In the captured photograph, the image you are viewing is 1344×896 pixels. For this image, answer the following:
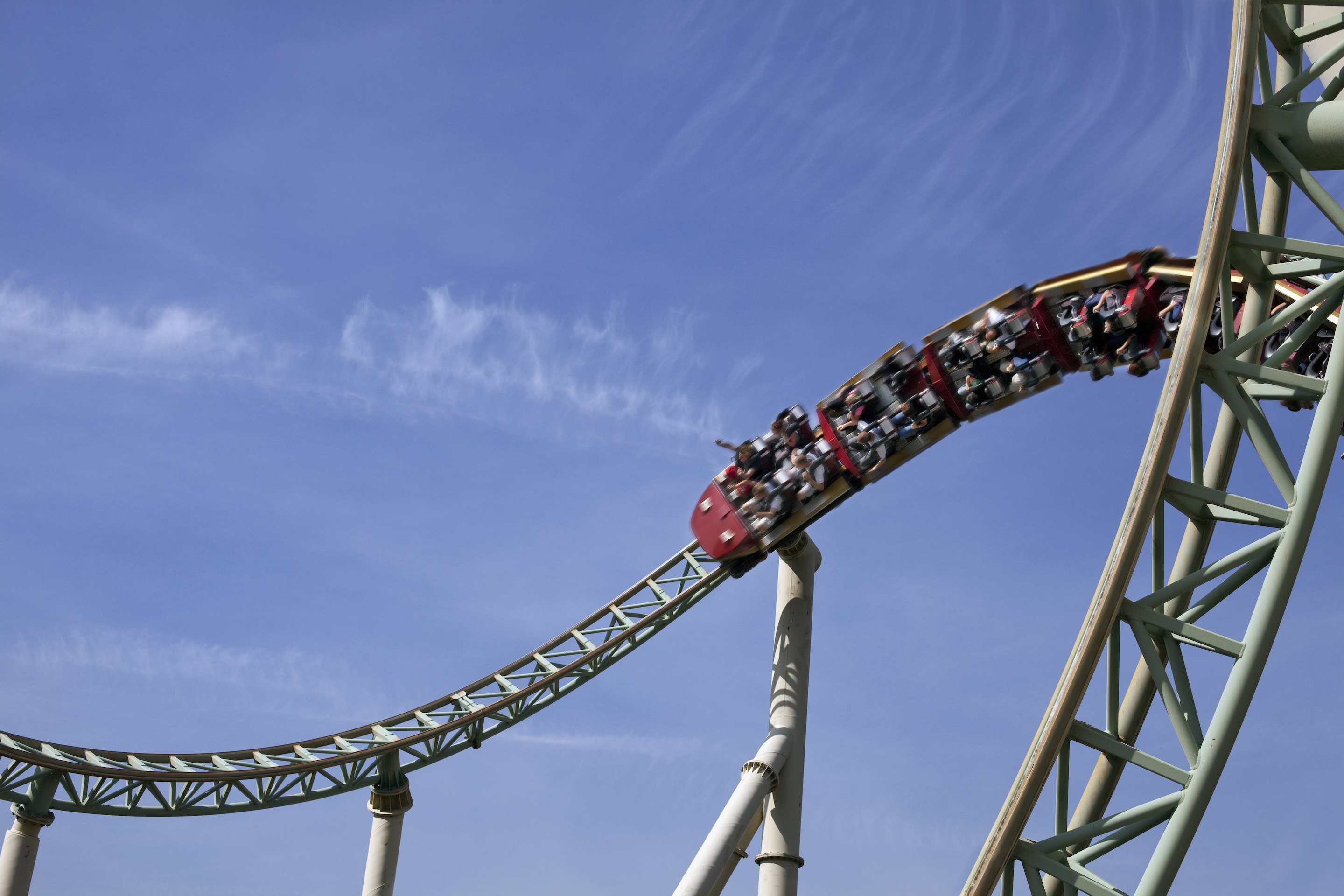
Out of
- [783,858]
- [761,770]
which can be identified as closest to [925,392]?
[761,770]

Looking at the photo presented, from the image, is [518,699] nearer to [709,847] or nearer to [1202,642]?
[709,847]

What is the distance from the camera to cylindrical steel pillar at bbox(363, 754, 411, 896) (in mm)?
12266

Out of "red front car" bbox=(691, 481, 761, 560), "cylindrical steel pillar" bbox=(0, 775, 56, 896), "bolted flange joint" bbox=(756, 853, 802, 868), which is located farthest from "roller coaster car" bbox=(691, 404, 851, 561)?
"cylindrical steel pillar" bbox=(0, 775, 56, 896)

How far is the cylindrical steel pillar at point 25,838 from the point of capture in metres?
11.3

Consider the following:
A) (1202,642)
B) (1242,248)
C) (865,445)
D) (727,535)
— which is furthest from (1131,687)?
(727,535)

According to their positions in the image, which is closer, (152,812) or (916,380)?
(916,380)

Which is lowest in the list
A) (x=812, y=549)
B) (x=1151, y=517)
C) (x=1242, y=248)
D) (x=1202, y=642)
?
(x=1202, y=642)

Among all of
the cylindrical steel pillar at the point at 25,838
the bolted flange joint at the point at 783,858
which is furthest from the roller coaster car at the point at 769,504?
the cylindrical steel pillar at the point at 25,838

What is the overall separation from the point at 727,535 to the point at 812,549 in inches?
34.5

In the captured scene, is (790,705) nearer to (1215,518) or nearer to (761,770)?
(761,770)

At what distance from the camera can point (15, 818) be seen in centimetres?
1155

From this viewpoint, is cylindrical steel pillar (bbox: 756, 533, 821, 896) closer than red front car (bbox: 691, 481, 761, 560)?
Yes

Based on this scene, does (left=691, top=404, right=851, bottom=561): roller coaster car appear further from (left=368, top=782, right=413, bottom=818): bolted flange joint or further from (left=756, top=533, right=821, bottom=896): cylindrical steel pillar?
(left=368, top=782, right=413, bottom=818): bolted flange joint

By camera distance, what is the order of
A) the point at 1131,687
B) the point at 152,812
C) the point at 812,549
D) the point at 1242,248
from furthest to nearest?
1. the point at 152,812
2. the point at 812,549
3. the point at 1131,687
4. the point at 1242,248
